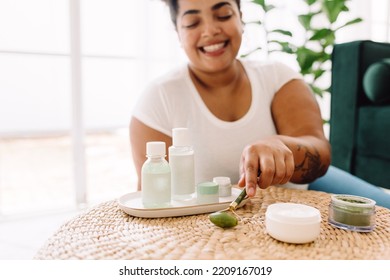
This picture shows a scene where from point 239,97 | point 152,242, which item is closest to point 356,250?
point 152,242

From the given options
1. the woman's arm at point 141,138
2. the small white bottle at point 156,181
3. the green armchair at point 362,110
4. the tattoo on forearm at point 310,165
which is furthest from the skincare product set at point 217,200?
the green armchair at point 362,110

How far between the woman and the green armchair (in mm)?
691

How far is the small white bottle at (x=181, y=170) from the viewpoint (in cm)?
65

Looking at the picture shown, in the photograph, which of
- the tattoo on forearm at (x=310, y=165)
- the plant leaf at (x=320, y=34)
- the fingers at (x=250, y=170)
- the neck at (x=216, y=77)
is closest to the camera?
the fingers at (x=250, y=170)

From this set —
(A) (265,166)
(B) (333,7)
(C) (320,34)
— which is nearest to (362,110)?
(C) (320,34)

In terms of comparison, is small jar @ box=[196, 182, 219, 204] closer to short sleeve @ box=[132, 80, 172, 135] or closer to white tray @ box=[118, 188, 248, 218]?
white tray @ box=[118, 188, 248, 218]

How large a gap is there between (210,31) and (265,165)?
47 centimetres

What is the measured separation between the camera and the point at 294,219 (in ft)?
1.59

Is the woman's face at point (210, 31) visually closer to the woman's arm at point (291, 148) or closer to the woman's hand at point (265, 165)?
the woman's arm at point (291, 148)

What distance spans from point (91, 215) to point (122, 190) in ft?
6.00

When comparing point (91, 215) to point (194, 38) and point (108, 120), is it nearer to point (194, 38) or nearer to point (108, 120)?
point (194, 38)

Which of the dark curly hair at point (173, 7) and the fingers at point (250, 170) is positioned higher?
the dark curly hair at point (173, 7)

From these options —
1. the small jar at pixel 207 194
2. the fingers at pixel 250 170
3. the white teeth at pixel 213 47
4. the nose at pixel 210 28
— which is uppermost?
the nose at pixel 210 28
